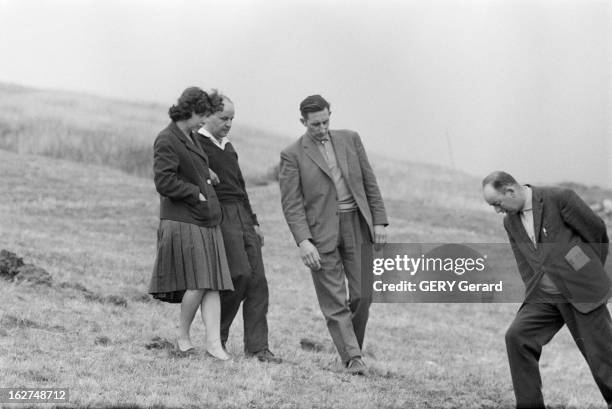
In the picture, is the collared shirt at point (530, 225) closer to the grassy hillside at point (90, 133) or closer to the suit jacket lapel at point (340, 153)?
the suit jacket lapel at point (340, 153)

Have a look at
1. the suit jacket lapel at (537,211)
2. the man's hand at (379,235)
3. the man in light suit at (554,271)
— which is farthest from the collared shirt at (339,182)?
the suit jacket lapel at (537,211)

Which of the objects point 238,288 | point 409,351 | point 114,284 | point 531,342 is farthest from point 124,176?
point 531,342

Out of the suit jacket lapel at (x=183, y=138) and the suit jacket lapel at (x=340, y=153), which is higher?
the suit jacket lapel at (x=183, y=138)

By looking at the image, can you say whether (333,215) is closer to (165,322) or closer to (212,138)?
(212,138)

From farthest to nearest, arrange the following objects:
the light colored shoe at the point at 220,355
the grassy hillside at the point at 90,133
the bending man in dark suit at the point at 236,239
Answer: the grassy hillside at the point at 90,133 < the bending man in dark suit at the point at 236,239 < the light colored shoe at the point at 220,355

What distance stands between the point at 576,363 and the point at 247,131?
39.7m

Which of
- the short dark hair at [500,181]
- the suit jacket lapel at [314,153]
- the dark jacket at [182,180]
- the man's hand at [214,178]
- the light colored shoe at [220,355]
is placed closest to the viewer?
the short dark hair at [500,181]

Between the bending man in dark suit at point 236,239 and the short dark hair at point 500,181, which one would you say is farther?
the bending man in dark suit at point 236,239

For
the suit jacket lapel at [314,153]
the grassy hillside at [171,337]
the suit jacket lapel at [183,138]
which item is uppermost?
the suit jacket lapel at [183,138]

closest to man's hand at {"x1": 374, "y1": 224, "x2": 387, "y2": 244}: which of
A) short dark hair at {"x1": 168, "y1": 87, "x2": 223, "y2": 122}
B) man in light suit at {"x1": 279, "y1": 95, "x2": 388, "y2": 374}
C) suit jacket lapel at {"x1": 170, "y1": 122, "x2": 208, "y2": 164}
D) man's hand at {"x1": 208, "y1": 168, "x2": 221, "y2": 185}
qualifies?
man in light suit at {"x1": 279, "y1": 95, "x2": 388, "y2": 374}

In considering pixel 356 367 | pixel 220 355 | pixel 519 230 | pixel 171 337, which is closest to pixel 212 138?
pixel 220 355

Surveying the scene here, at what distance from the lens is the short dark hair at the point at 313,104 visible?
963 centimetres

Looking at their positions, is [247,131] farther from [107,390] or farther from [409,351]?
[107,390]

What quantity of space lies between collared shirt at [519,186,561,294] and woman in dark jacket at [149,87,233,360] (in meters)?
2.70
